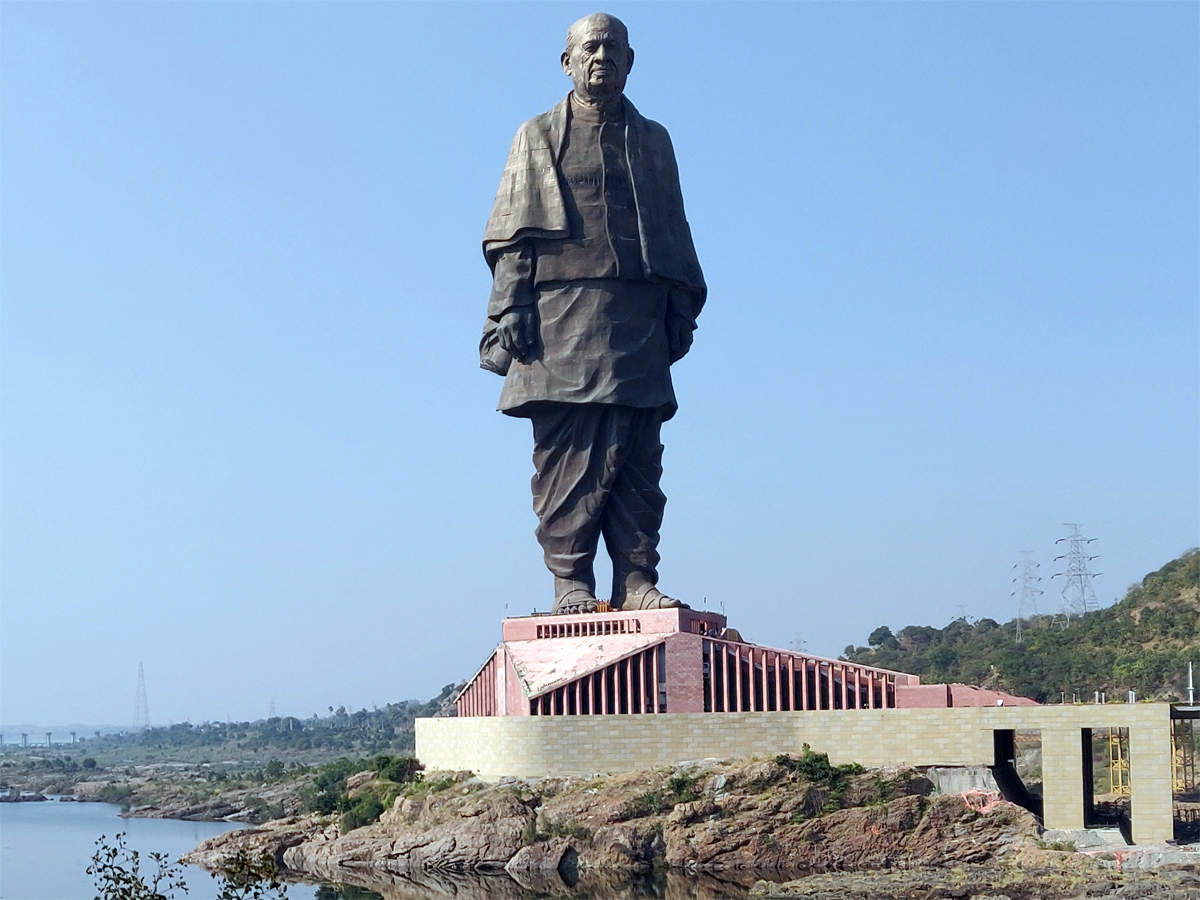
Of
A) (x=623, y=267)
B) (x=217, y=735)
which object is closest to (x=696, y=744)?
(x=623, y=267)

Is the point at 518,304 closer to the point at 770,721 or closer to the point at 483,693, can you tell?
the point at 483,693

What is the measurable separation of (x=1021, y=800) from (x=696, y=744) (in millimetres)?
5456

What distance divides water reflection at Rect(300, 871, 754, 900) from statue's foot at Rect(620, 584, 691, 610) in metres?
6.42

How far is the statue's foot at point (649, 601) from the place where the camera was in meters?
35.2

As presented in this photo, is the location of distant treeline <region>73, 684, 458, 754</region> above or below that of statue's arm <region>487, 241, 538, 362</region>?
below

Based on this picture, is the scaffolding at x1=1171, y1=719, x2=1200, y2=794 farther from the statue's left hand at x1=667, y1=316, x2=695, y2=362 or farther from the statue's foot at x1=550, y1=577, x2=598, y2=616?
the statue's left hand at x1=667, y1=316, x2=695, y2=362

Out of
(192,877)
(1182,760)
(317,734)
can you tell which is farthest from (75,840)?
(317,734)

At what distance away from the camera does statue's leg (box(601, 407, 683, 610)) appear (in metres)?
36.8

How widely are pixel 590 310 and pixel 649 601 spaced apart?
18.5 ft

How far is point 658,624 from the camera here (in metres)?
34.7

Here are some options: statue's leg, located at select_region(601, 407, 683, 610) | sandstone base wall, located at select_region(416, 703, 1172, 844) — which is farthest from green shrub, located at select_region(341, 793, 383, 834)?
statue's leg, located at select_region(601, 407, 683, 610)

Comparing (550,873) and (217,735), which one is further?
(217,735)

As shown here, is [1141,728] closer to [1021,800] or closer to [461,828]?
[1021,800]

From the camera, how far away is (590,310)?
120ft
